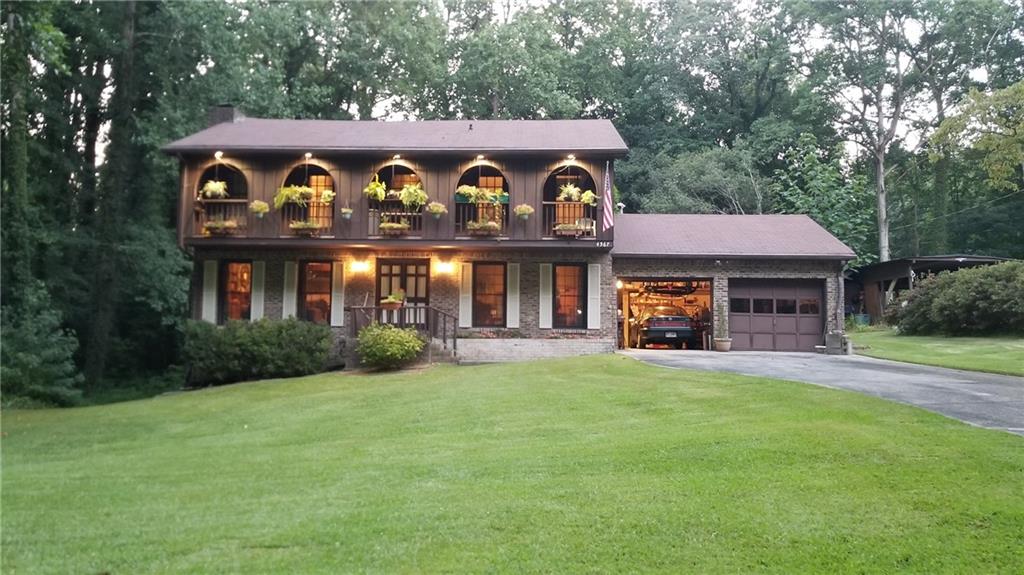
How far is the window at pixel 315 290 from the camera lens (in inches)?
765

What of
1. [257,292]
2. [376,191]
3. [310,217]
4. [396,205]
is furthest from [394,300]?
[257,292]

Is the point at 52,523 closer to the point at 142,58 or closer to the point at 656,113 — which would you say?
the point at 142,58

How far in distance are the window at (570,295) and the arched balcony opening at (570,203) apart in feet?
4.05

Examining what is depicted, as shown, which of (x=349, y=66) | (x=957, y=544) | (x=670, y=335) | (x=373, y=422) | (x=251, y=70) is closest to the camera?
(x=957, y=544)

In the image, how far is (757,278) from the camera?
20.8m

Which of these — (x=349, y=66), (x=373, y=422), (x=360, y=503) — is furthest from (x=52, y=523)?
(x=349, y=66)

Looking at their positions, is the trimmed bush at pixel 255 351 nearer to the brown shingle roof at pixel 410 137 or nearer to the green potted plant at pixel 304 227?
the green potted plant at pixel 304 227

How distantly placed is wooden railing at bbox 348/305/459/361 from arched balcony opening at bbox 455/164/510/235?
247 cm

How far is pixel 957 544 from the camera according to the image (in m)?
4.79

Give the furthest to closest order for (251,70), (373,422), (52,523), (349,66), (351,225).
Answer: (349,66), (251,70), (351,225), (373,422), (52,523)

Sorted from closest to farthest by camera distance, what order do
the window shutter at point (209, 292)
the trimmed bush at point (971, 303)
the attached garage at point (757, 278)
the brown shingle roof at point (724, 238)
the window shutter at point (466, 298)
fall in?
the window shutter at point (466, 298) < the window shutter at point (209, 292) < the brown shingle roof at point (724, 238) < the attached garage at point (757, 278) < the trimmed bush at point (971, 303)

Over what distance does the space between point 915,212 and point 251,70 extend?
40.3 meters

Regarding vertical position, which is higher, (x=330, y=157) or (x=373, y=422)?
(x=330, y=157)

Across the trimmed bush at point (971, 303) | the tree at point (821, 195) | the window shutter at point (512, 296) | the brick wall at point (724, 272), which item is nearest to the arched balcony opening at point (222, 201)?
the window shutter at point (512, 296)
